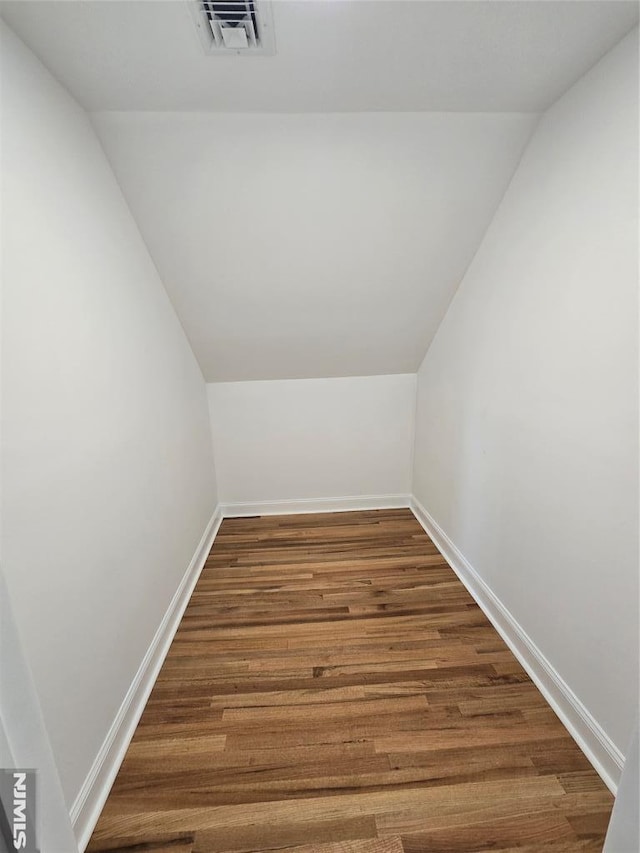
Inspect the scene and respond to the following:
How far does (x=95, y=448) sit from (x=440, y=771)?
5.33 feet

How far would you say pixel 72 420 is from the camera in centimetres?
116

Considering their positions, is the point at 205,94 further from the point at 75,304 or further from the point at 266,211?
the point at 75,304

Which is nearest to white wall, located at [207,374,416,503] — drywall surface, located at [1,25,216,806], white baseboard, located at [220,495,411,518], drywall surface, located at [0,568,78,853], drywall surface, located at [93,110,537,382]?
white baseboard, located at [220,495,411,518]

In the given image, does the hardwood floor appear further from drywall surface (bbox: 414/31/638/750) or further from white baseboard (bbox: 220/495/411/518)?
white baseboard (bbox: 220/495/411/518)

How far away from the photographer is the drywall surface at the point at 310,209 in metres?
1.48

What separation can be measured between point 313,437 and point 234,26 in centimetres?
243

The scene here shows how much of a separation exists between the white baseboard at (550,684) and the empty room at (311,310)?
0.5 inches

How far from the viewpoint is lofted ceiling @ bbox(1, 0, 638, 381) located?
1.07 metres

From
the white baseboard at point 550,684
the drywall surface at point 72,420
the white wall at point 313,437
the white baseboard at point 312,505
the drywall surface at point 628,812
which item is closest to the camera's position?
the drywall surface at point 628,812

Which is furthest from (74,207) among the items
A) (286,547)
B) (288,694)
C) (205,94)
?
(286,547)

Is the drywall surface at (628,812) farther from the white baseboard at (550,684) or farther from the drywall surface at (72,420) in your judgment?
the drywall surface at (72,420)

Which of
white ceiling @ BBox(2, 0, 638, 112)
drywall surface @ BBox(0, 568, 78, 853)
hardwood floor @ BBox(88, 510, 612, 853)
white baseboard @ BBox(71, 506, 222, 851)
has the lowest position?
hardwood floor @ BBox(88, 510, 612, 853)

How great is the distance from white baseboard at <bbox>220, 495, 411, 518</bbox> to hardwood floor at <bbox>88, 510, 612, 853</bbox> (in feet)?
3.51

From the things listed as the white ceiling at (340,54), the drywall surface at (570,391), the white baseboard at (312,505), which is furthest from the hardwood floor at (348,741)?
the white ceiling at (340,54)
